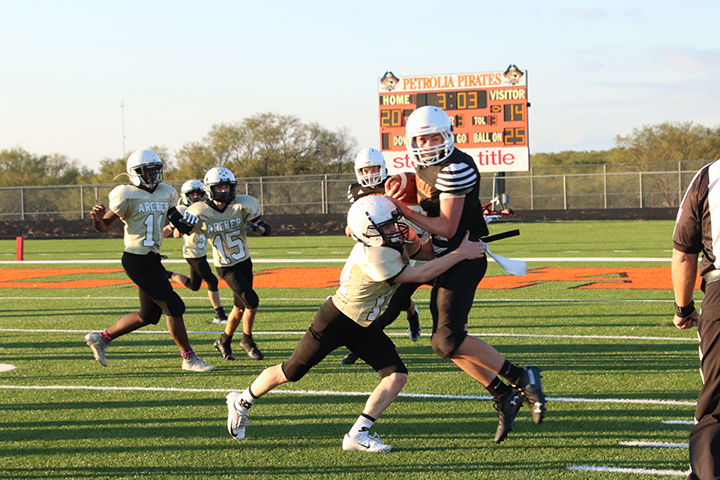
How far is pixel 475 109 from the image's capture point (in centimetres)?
2602

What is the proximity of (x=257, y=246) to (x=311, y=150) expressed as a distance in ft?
106

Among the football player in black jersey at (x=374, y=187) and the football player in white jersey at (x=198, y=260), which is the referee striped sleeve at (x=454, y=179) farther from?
the football player in white jersey at (x=198, y=260)

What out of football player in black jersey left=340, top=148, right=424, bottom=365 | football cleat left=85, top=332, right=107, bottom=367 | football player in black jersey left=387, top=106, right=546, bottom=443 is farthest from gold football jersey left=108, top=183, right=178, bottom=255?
football player in black jersey left=387, top=106, right=546, bottom=443

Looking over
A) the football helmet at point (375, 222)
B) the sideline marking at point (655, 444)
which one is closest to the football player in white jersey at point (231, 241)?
the football helmet at point (375, 222)

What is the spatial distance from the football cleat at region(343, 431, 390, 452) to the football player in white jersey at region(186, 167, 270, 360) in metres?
2.59

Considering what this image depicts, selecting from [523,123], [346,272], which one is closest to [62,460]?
[346,272]

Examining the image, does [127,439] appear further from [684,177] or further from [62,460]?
[684,177]

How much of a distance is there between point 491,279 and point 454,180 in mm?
8023

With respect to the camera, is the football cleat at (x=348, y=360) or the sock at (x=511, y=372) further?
the football cleat at (x=348, y=360)

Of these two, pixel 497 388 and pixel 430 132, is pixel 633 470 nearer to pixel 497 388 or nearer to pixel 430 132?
pixel 497 388

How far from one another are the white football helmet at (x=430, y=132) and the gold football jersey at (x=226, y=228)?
276 centimetres

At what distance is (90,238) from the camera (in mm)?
27500

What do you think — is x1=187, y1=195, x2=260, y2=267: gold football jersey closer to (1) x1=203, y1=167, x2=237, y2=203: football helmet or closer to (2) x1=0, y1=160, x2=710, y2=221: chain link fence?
(1) x1=203, y1=167, x2=237, y2=203: football helmet

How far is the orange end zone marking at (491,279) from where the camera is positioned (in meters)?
10.9
